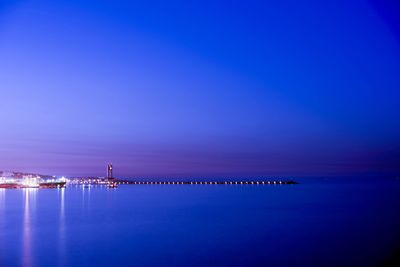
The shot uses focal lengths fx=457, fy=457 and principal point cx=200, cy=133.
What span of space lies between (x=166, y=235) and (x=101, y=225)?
6.78 metres

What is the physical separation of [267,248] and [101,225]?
13466 millimetres

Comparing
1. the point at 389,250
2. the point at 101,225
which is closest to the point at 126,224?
the point at 101,225

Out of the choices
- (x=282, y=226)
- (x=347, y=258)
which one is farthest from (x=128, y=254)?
(x=282, y=226)

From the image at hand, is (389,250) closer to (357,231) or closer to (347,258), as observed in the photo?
(347,258)

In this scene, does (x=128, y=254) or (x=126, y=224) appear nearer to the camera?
(x=128, y=254)

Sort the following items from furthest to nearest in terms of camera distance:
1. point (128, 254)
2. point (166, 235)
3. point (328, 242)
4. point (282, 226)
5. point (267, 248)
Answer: point (282, 226) → point (166, 235) → point (328, 242) → point (267, 248) → point (128, 254)

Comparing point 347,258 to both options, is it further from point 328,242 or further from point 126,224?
point 126,224

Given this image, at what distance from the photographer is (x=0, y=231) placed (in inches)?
1047

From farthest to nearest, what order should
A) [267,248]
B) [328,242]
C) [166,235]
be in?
[166,235]
[328,242]
[267,248]

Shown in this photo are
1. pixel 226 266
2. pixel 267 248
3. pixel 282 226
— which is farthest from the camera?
pixel 282 226

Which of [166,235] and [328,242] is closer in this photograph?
[328,242]

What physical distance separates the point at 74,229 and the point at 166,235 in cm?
642

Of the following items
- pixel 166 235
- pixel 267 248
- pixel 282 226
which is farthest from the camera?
pixel 282 226

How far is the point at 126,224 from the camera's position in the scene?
3069 cm
